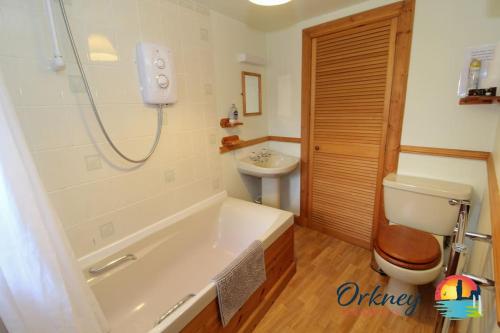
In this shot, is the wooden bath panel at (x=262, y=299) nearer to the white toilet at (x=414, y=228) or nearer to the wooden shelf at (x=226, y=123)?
the white toilet at (x=414, y=228)

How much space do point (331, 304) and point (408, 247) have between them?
0.64m

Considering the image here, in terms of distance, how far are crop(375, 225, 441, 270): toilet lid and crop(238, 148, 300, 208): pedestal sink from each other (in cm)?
94

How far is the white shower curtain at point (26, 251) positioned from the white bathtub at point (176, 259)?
0.39m

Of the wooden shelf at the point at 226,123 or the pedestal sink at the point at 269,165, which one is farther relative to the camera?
the pedestal sink at the point at 269,165

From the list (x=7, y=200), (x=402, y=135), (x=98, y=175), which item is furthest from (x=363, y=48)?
(x=7, y=200)

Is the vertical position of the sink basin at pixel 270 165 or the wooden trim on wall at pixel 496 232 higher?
the wooden trim on wall at pixel 496 232

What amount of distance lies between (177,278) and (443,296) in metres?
1.53

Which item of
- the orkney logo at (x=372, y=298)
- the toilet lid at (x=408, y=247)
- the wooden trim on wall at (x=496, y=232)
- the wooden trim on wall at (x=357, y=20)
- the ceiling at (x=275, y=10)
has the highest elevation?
the ceiling at (x=275, y=10)

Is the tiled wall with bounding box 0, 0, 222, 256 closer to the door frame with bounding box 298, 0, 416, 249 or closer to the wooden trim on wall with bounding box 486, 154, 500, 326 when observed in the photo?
the door frame with bounding box 298, 0, 416, 249

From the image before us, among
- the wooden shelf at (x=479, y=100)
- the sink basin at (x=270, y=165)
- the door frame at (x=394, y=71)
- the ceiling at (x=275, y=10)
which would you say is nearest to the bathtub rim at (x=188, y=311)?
the sink basin at (x=270, y=165)

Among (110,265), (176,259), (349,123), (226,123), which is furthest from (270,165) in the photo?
(110,265)

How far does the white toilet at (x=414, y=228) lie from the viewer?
4.44ft

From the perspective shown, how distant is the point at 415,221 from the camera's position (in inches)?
64.9

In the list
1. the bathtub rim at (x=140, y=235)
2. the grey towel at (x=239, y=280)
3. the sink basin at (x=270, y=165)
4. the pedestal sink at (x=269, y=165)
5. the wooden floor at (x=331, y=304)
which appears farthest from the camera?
the pedestal sink at (x=269, y=165)
